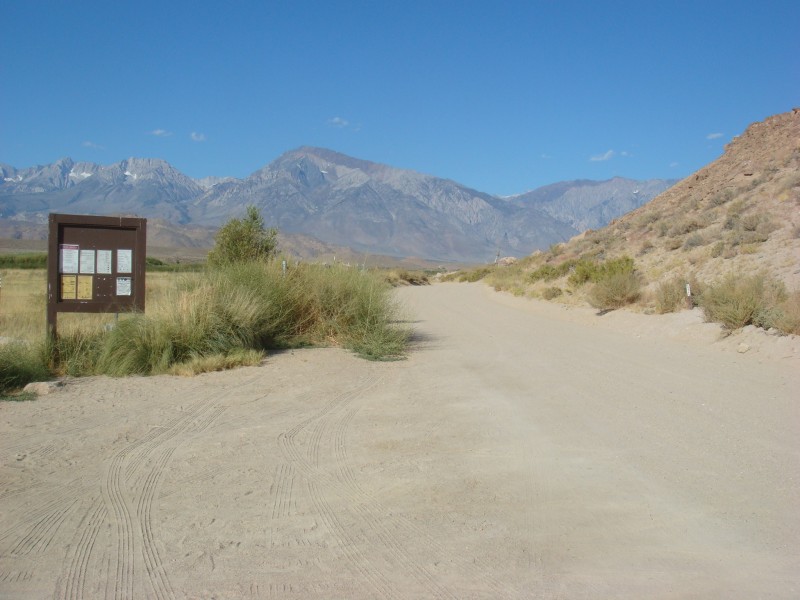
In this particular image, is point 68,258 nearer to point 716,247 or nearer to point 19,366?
point 19,366

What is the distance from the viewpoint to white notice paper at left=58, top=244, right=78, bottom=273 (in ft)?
38.3

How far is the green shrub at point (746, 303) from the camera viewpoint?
13657 millimetres

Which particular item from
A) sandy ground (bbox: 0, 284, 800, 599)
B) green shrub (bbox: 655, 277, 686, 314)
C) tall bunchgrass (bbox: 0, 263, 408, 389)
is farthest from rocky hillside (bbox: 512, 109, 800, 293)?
sandy ground (bbox: 0, 284, 800, 599)

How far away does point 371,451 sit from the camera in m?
7.02

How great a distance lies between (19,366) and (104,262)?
270cm

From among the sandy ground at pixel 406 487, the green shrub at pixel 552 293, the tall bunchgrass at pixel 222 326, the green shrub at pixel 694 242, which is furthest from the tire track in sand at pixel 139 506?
the green shrub at pixel 552 293

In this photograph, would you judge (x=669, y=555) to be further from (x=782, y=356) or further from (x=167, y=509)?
(x=782, y=356)

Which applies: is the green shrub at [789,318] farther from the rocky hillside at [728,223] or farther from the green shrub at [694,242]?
the green shrub at [694,242]

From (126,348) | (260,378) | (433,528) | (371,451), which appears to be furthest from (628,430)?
(126,348)

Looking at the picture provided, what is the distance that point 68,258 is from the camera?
38.5 ft

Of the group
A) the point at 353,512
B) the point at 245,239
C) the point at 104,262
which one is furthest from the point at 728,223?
the point at 353,512

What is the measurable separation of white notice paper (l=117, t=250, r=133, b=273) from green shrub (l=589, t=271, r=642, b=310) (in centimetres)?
1398

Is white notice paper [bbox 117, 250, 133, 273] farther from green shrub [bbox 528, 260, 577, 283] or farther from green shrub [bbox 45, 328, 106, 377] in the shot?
green shrub [bbox 528, 260, 577, 283]

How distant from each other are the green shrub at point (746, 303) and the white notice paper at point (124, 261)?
37.7 ft
